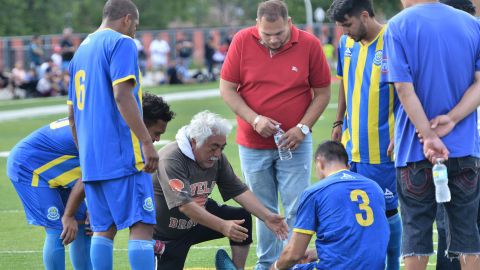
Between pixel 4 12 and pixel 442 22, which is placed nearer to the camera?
pixel 442 22

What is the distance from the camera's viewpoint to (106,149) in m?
6.32

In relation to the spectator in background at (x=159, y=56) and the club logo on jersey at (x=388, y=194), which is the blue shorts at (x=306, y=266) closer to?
the club logo on jersey at (x=388, y=194)

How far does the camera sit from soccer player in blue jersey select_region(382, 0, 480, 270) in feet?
19.1

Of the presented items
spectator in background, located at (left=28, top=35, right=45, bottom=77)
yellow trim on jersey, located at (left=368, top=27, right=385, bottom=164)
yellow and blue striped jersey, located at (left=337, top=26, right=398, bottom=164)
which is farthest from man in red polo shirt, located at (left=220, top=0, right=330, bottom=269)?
spectator in background, located at (left=28, top=35, right=45, bottom=77)

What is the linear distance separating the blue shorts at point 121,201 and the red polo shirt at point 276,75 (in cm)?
137

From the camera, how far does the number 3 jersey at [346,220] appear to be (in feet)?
19.6

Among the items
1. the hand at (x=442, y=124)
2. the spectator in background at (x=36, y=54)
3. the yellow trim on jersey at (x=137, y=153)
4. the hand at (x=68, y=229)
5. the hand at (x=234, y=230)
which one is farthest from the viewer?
the spectator in background at (x=36, y=54)

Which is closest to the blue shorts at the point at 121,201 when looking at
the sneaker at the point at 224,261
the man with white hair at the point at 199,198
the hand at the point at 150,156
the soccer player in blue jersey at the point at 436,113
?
the hand at the point at 150,156

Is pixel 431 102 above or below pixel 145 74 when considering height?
above

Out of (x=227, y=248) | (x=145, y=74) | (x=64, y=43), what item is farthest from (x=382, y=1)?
(x=227, y=248)

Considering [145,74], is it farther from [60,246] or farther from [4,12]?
[60,246]

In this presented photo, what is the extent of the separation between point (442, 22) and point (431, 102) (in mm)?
474

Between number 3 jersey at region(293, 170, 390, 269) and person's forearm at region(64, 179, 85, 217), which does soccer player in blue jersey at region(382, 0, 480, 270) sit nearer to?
number 3 jersey at region(293, 170, 390, 269)

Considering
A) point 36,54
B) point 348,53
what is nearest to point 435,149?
point 348,53
